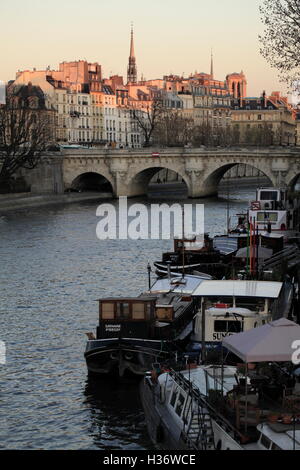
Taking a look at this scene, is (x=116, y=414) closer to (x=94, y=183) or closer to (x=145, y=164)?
(x=145, y=164)

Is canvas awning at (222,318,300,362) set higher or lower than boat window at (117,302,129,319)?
higher

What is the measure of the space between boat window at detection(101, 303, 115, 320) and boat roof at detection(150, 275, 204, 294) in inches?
179

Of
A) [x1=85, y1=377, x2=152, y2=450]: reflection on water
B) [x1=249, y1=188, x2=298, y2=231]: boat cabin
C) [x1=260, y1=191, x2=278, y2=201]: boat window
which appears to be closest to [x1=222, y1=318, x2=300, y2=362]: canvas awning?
[x1=85, y1=377, x2=152, y2=450]: reflection on water

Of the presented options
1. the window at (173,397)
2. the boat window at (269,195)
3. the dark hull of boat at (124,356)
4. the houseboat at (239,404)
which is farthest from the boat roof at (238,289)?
the boat window at (269,195)

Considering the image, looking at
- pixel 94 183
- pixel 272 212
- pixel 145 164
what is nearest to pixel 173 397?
pixel 272 212

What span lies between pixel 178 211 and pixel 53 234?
65.8 ft

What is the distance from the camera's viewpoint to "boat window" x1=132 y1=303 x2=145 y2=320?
29.0m

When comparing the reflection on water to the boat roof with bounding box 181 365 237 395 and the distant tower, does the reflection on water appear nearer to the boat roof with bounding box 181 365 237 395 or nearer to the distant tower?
the boat roof with bounding box 181 365 237 395

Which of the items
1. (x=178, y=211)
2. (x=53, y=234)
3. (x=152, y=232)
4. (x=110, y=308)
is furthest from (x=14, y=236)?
(x=110, y=308)

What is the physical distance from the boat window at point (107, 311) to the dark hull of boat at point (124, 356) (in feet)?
2.51

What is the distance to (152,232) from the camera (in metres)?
65.9

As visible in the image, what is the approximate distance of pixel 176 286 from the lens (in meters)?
34.6

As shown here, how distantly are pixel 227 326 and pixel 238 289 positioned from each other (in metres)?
1.65
